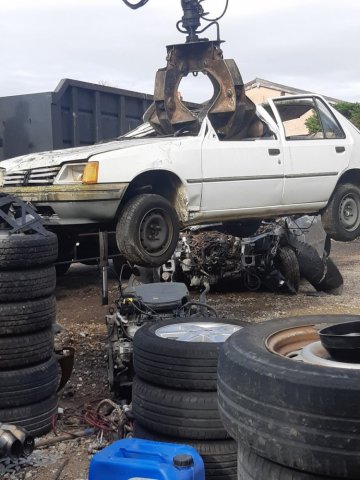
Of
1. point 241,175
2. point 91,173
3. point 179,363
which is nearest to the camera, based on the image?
point 179,363

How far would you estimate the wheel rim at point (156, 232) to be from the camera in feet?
20.5

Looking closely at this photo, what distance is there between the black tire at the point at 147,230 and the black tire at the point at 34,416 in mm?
2176

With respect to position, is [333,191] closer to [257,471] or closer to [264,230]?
[264,230]

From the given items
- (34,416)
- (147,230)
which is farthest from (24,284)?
(147,230)

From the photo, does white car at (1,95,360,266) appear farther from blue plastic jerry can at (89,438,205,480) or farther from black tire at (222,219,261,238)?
blue plastic jerry can at (89,438,205,480)

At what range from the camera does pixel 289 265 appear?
9.07 metres

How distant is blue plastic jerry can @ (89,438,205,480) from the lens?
251cm

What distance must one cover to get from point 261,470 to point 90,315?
566 centimetres

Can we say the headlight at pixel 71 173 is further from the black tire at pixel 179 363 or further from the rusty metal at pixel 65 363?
the black tire at pixel 179 363

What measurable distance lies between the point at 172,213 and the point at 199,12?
100 inches

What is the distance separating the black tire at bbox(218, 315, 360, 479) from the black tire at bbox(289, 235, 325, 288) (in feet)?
23.6

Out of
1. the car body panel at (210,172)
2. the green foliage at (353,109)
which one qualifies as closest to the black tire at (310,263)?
the car body panel at (210,172)

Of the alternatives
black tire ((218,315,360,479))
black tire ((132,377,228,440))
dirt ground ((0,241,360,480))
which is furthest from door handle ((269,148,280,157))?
black tire ((218,315,360,479))

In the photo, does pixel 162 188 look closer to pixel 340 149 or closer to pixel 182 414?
pixel 340 149
